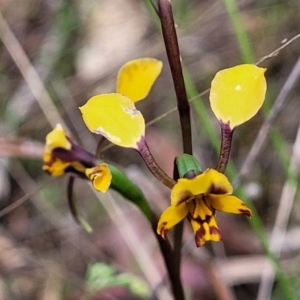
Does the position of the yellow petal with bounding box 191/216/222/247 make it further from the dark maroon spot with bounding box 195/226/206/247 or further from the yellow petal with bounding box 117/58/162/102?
the yellow petal with bounding box 117/58/162/102

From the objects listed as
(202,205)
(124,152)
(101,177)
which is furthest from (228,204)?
(124,152)

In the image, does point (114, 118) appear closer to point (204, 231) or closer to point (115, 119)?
point (115, 119)

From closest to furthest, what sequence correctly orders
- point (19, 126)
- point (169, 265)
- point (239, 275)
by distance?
point (169, 265), point (239, 275), point (19, 126)

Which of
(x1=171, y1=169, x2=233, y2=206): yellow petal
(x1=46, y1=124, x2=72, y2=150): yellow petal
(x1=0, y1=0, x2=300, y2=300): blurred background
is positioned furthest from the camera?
(x1=0, y1=0, x2=300, y2=300): blurred background

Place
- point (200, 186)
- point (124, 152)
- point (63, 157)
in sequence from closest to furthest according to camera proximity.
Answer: point (200, 186) < point (63, 157) < point (124, 152)

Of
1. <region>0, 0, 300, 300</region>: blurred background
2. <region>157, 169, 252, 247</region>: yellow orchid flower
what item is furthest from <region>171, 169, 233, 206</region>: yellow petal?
<region>0, 0, 300, 300</region>: blurred background

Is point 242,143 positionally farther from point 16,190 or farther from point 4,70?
point 4,70

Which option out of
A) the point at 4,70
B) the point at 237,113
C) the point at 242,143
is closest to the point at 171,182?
the point at 237,113
